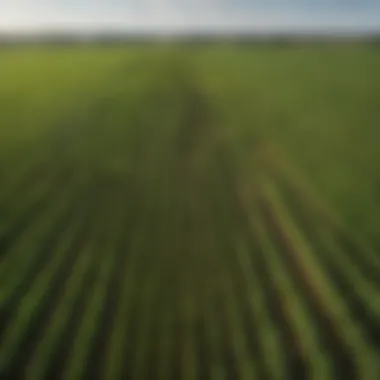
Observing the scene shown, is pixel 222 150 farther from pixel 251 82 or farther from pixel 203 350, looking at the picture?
pixel 203 350

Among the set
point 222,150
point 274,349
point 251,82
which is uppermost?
point 251,82

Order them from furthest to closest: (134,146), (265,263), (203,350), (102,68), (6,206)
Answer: (102,68)
(134,146)
(6,206)
(265,263)
(203,350)

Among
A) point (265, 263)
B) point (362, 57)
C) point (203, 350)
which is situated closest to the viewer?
point (203, 350)

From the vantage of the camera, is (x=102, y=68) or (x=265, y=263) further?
(x=102, y=68)

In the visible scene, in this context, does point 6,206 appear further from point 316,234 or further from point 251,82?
point 251,82

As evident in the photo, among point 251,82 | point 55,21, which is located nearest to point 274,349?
point 251,82

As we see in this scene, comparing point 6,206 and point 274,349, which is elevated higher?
point 6,206
